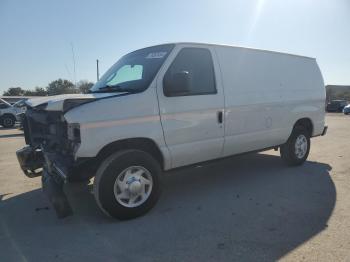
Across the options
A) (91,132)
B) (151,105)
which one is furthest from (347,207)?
(91,132)

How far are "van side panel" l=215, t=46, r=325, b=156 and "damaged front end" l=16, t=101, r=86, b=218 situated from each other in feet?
7.65

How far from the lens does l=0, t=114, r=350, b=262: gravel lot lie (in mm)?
3330

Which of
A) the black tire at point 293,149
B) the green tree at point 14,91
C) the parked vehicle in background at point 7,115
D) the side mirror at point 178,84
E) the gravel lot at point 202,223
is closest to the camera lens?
the gravel lot at point 202,223

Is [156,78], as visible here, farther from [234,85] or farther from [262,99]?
[262,99]

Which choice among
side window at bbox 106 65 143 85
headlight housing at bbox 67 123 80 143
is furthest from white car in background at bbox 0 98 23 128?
headlight housing at bbox 67 123 80 143

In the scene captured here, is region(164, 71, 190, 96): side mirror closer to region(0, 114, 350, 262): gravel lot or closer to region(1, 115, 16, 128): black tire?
region(0, 114, 350, 262): gravel lot

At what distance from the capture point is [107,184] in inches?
154

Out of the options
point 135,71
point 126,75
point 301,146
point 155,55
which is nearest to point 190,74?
point 155,55

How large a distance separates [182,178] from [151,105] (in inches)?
89.0

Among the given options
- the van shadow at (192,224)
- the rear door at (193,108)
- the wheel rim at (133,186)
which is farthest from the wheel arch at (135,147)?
the van shadow at (192,224)

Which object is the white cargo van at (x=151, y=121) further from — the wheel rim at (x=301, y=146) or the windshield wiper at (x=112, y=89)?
the wheel rim at (x=301, y=146)

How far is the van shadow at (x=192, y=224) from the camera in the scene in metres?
3.36

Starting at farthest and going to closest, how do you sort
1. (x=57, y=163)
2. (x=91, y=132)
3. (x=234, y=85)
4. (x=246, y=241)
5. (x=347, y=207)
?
(x=234, y=85)
(x=347, y=207)
(x=57, y=163)
(x=91, y=132)
(x=246, y=241)

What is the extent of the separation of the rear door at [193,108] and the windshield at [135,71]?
0.16 metres
